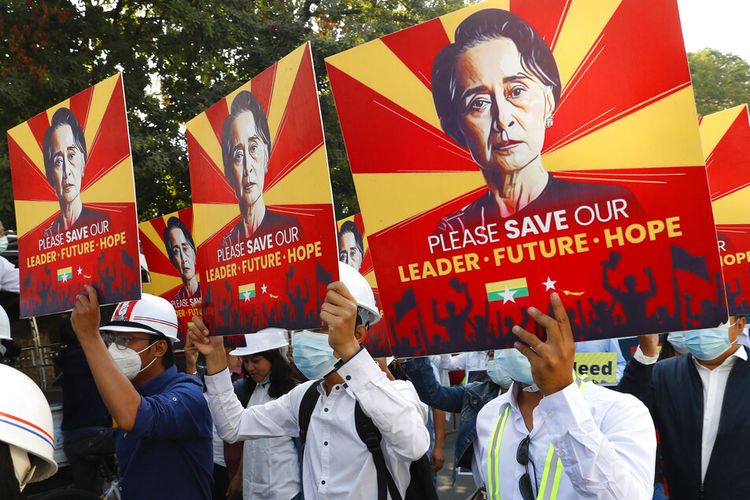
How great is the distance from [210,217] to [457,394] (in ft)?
6.88

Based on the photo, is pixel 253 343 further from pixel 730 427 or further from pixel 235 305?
pixel 730 427

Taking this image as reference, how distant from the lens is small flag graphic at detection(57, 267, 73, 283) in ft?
11.0

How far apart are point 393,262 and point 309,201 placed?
24.8 inches

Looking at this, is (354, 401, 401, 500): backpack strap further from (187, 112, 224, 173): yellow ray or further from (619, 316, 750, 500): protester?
(619, 316, 750, 500): protester

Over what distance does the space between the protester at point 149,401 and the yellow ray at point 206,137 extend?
0.76 metres

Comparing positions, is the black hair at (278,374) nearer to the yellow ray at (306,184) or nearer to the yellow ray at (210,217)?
the yellow ray at (210,217)

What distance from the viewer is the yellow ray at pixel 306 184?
2832 millimetres

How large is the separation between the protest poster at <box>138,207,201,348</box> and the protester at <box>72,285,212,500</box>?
1322 millimetres

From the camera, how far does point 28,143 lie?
12.2 ft

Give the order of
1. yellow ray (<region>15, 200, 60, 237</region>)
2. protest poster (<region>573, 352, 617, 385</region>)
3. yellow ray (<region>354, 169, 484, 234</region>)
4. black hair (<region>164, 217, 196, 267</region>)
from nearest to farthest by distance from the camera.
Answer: yellow ray (<region>354, 169, 484, 234</region>) → yellow ray (<region>15, 200, 60, 237</region>) → protest poster (<region>573, 352, 617, 385</region>) → black hair (<region>164, 217, 196, 267</region>)

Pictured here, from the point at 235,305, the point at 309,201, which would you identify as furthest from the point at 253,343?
the point at 309,201

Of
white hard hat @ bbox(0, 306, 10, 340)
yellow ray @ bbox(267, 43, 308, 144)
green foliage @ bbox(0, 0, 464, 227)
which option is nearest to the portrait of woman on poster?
yellow ray @ bbox(267, 43, 308, 144)

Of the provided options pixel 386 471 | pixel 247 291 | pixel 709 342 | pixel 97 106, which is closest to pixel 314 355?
pixel 247 291

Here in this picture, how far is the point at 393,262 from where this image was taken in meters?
2.38
